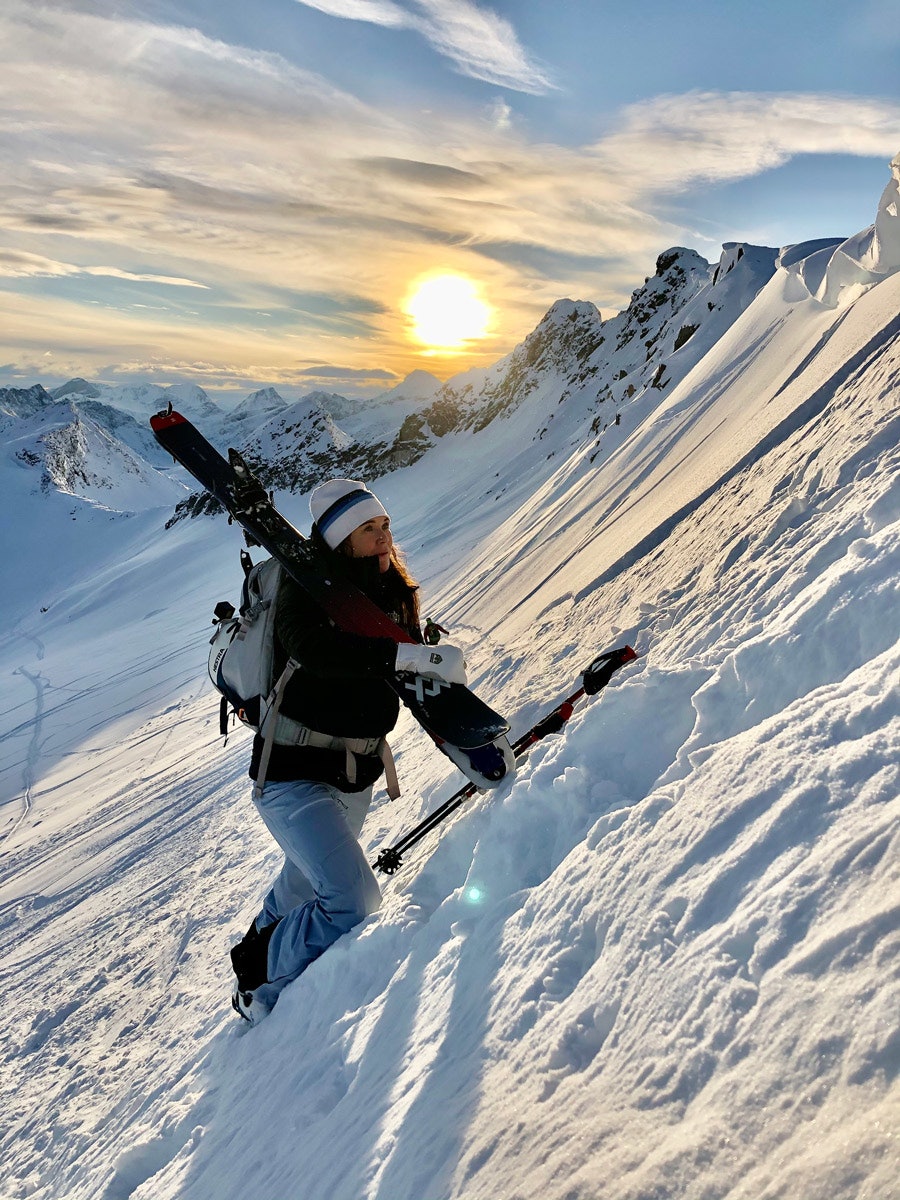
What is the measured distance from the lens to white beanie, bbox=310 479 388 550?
3373 mm

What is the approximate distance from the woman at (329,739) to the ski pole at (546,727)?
0.34m

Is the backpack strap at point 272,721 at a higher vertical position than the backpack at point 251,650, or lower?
lower

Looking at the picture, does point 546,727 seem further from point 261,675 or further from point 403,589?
point 261,675

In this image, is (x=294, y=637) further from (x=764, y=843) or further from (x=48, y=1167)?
(x=48, y=1167)

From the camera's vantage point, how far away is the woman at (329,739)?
3.05 m

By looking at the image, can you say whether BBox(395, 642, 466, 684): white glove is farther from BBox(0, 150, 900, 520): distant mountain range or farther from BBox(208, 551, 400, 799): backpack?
BBox(0, 150, 900, 520): distant mountain range

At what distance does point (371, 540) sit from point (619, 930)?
6.64 ft

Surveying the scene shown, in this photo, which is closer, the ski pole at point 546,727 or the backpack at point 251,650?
the backpack at point 251,650

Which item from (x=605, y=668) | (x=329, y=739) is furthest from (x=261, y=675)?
(x=605, y=668)

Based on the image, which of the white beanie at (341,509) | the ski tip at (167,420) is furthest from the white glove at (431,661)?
the ski tip at (167,420)

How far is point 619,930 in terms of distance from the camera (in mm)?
2117

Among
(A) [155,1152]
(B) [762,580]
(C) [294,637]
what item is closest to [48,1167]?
(A) [155,1152]

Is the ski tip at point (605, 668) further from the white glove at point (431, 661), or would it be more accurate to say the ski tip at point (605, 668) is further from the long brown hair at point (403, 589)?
the long brown hair at point (403, 589)

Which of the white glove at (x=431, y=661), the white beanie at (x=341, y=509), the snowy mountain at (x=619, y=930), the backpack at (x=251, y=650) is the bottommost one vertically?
the snowy mountain at (x=619, y=930)
